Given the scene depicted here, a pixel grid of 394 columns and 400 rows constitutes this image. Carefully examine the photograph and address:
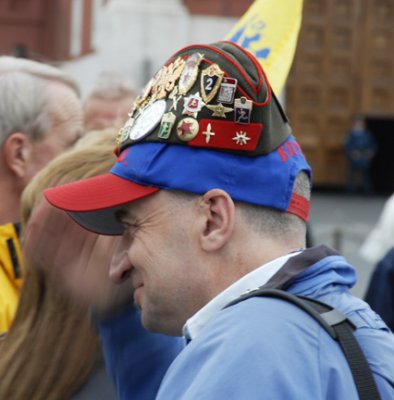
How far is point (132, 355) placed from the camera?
2234mm

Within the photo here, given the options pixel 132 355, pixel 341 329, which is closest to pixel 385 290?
pixel 132 355

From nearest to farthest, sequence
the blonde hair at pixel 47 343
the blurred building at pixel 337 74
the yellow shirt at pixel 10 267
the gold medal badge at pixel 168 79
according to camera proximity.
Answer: the gold medal badge at pixel 168 79
the blonde hair at pixel 47 343
the yellow shirt at pixel 10 267
the blurred building at pixel 337 74

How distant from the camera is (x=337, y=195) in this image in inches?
754

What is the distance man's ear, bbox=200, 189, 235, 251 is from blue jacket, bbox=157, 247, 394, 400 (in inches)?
6.7

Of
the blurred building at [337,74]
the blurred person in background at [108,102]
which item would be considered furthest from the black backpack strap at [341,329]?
the blurred building at [337,74]

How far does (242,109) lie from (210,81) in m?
0.07

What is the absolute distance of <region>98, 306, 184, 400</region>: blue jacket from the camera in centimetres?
220

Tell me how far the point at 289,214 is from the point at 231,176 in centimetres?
13

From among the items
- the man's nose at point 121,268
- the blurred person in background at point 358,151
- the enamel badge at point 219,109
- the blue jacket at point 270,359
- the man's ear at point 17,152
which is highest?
the enamel badge at point 219,109

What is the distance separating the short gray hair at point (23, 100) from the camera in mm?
2779

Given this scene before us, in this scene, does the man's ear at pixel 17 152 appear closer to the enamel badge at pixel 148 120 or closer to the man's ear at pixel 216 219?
the enamel badge at pixel 148 120

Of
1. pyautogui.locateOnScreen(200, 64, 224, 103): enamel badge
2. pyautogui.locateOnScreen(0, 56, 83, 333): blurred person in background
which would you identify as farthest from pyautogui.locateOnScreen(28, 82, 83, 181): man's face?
pyautogui.locateOnScreen(200, 64, 224, 103): enamel badge

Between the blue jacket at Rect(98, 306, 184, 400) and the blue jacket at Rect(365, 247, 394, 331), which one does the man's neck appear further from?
the blue jacket at Rect(365, 247, 394, 331)

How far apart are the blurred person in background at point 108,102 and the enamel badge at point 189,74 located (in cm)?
286
